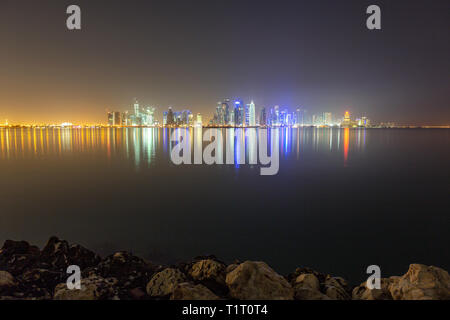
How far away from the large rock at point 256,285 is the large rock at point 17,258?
486 cm

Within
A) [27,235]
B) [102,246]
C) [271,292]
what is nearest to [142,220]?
[102,246]

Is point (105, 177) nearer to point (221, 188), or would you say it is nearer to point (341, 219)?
point (221, 188)

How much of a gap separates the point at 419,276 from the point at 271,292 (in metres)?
2.76

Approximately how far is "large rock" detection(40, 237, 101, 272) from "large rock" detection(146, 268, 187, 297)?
238 centimetres

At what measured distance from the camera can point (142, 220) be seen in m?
12.1

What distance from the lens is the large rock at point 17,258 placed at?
6395mm

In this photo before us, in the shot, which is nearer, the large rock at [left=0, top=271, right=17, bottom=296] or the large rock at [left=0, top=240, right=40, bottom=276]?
the large rock at [left=0, top=271, right=17, bottom=296]

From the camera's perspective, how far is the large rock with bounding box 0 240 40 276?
21.0 ft

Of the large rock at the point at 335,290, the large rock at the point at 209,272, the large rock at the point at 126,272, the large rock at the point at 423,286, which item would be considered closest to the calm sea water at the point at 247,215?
the large rock at the point at 335,290

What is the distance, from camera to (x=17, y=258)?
6.74 metres

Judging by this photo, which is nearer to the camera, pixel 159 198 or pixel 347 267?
pixel 347 267

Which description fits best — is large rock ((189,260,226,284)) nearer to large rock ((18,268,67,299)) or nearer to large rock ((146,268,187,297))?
large rock ((146,268,187,297))

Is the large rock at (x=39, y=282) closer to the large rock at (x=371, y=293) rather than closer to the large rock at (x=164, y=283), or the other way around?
the large rock at (x=164, y=283)

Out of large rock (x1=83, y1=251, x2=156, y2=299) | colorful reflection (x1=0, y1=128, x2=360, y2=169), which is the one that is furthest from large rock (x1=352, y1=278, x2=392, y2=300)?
colorful reflection (x1=0, y1=128, x2=360, y2=169)
